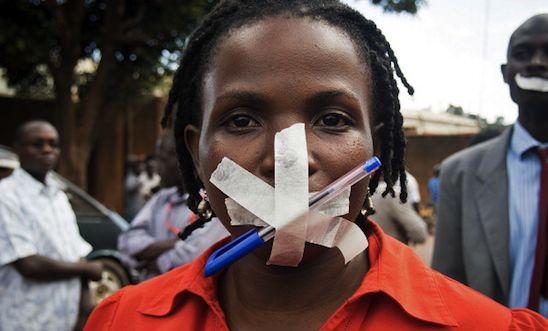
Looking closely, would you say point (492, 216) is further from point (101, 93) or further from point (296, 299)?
point (101, 93)

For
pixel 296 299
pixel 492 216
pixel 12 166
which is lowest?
pixel 12 166

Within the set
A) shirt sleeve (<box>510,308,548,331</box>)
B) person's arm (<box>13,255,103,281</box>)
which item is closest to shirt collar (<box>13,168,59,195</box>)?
person's arm (<box>13,255,103,281</box>)

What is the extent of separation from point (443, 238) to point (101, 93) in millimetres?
8782

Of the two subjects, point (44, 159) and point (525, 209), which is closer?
point (525, 209)

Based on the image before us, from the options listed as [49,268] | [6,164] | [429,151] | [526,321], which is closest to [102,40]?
[6,164]

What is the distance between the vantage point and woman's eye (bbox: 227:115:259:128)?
130 centimetres

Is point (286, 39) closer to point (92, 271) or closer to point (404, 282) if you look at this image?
point (404, 282)

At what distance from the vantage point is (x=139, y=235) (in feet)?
11.6

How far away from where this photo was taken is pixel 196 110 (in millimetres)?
1627

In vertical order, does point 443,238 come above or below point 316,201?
below

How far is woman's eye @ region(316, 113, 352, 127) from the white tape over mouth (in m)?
1.39

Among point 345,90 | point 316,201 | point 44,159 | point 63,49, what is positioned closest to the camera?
point 316,201

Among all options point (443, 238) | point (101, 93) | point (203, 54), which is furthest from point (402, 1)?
point (203, 54)

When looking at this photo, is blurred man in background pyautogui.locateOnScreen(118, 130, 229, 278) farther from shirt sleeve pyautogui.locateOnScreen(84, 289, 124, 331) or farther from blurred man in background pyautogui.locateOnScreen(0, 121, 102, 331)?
shirt sleeve pyautogui.locateOnScreen(84, 289, 124, 331)
